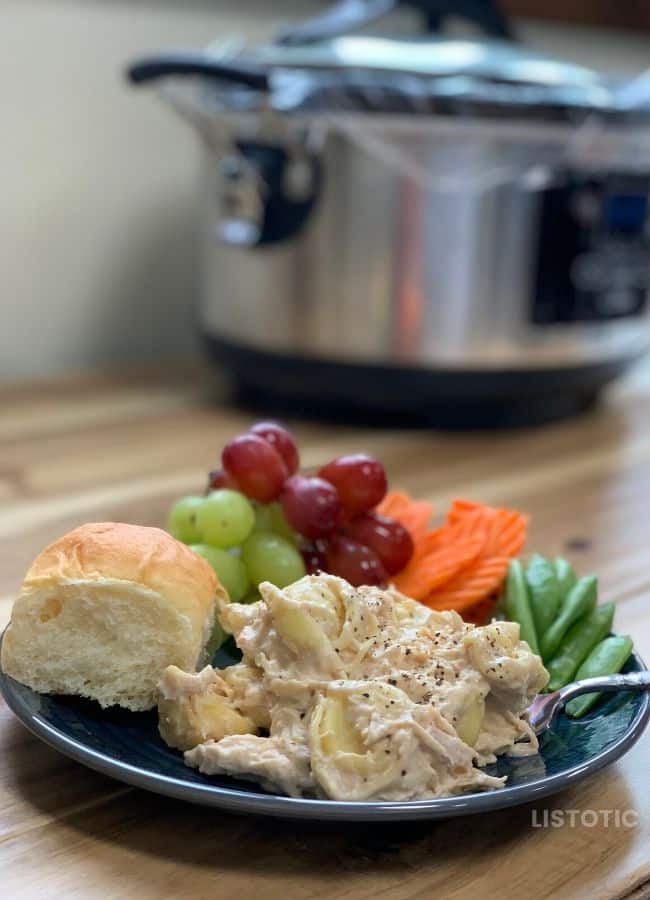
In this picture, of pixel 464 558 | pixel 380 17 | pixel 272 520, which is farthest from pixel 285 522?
pixel 380 17

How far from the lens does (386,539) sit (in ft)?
2.62

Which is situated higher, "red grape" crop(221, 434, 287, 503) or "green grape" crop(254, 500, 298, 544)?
"red grape" crop(221, 434, 287, 503)

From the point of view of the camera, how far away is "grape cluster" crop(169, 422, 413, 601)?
30.7 inches

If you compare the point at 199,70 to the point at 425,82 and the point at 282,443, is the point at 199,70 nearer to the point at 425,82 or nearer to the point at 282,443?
the point at 425,82

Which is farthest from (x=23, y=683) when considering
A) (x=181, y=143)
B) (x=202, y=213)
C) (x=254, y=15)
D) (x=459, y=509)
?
(x=254, y=15)

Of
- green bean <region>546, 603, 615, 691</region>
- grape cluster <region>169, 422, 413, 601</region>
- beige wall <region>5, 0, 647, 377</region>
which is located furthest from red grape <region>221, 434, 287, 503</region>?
beige wall <region>5, 0, 647, 377</region>

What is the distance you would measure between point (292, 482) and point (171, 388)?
0.82 m

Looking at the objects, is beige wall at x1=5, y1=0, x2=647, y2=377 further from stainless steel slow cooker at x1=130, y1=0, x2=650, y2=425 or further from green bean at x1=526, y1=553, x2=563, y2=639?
green bean at x1=526, y1=553, x2=563, y2=639

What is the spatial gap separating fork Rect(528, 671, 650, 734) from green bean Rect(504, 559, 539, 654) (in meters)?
0.09

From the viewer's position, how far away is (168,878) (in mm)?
523

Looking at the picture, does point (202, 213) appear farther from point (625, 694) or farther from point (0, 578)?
point (625, 694)

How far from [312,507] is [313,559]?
0.05 metres

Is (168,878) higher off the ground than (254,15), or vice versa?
(254,15)

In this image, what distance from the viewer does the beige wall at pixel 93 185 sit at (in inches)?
60.4
